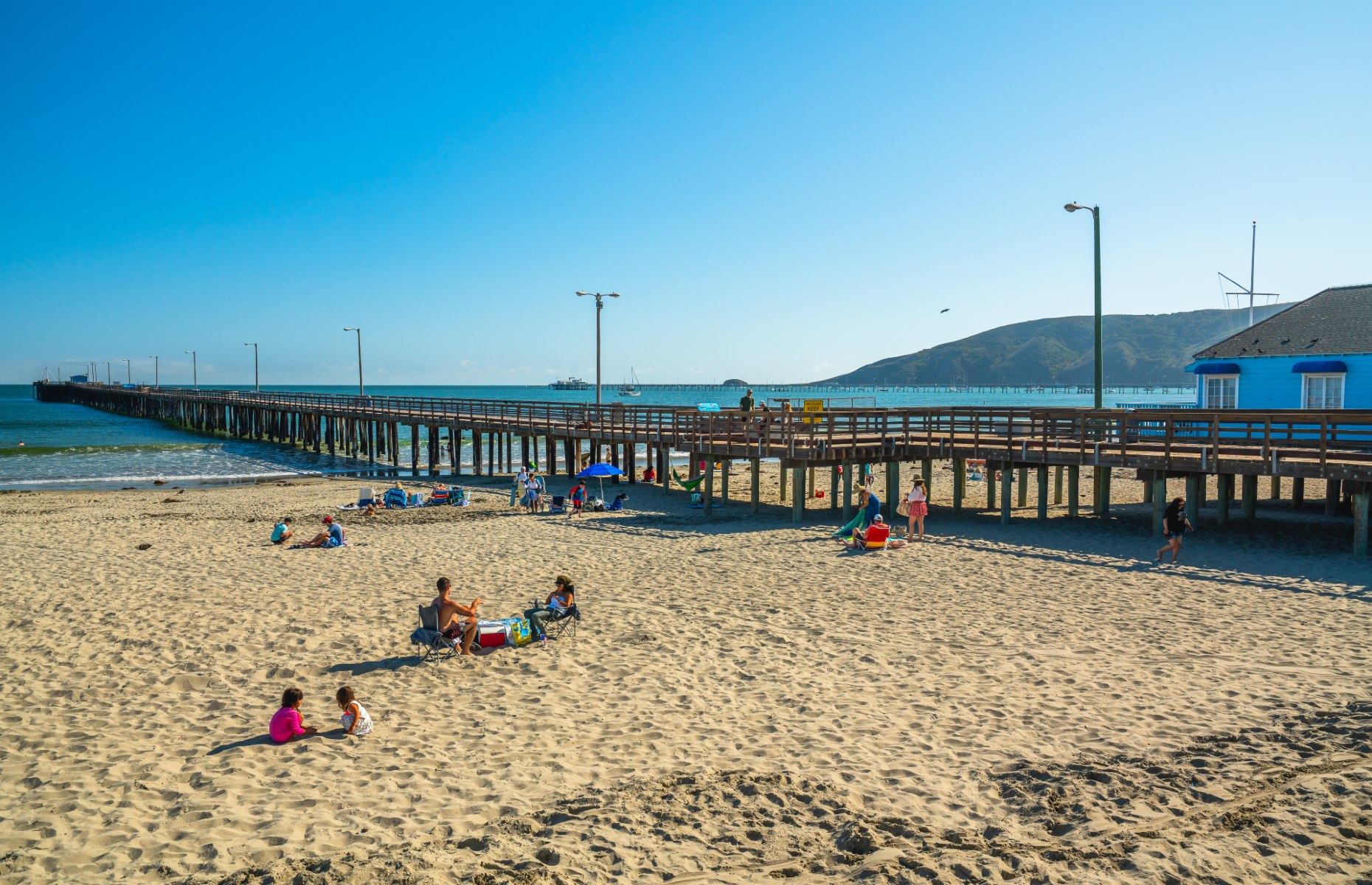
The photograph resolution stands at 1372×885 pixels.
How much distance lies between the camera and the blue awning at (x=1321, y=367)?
20641 millimetres

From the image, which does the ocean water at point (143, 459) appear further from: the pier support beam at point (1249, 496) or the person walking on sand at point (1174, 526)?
the person walking on sand at point (1174, 526)

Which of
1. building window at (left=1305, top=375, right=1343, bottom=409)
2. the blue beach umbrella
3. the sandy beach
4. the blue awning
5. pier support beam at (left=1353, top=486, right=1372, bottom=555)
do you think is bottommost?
the sandy beach

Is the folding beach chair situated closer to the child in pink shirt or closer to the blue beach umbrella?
the child in pink shirt

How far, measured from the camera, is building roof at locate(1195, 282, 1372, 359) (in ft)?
69.0

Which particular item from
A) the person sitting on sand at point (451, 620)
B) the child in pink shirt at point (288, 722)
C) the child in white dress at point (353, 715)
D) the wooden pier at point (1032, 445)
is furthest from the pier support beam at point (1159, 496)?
the child in pink shirt at point (288, 722)

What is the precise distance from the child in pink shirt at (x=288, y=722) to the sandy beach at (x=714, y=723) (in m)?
0.11

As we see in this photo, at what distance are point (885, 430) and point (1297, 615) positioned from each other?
425 inches

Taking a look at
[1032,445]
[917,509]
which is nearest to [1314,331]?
[1032,445]

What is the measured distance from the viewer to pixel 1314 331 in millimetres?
21938

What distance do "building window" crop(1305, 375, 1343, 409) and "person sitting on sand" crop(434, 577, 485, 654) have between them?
863 inches

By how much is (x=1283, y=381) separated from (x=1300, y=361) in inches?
28.1

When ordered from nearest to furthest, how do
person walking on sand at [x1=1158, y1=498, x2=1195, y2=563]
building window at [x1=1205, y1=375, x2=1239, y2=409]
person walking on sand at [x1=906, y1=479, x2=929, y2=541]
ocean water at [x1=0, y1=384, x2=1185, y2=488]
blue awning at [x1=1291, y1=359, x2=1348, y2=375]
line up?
1. person walking on sand at [x1=1158, y1=498, x2=1195, y2=563]
2. person walking on sand at [x1=906, y1=479, x2=929, y2=541]
3. blue awning at [x1=1291, y1=359, x2=1348, y2=375]
4. building window at [x1=1205, y1=375, x2=1239, y2=409]
5. ocean water at [x1=0, y1=384, x2=1185, y2=488]

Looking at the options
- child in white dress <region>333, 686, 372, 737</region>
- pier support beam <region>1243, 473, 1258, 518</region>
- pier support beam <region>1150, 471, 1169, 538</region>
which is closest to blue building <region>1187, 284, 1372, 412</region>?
pier support beam <region>1243, 473, 1258, 518</region>

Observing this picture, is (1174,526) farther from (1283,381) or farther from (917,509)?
(1283,381)
